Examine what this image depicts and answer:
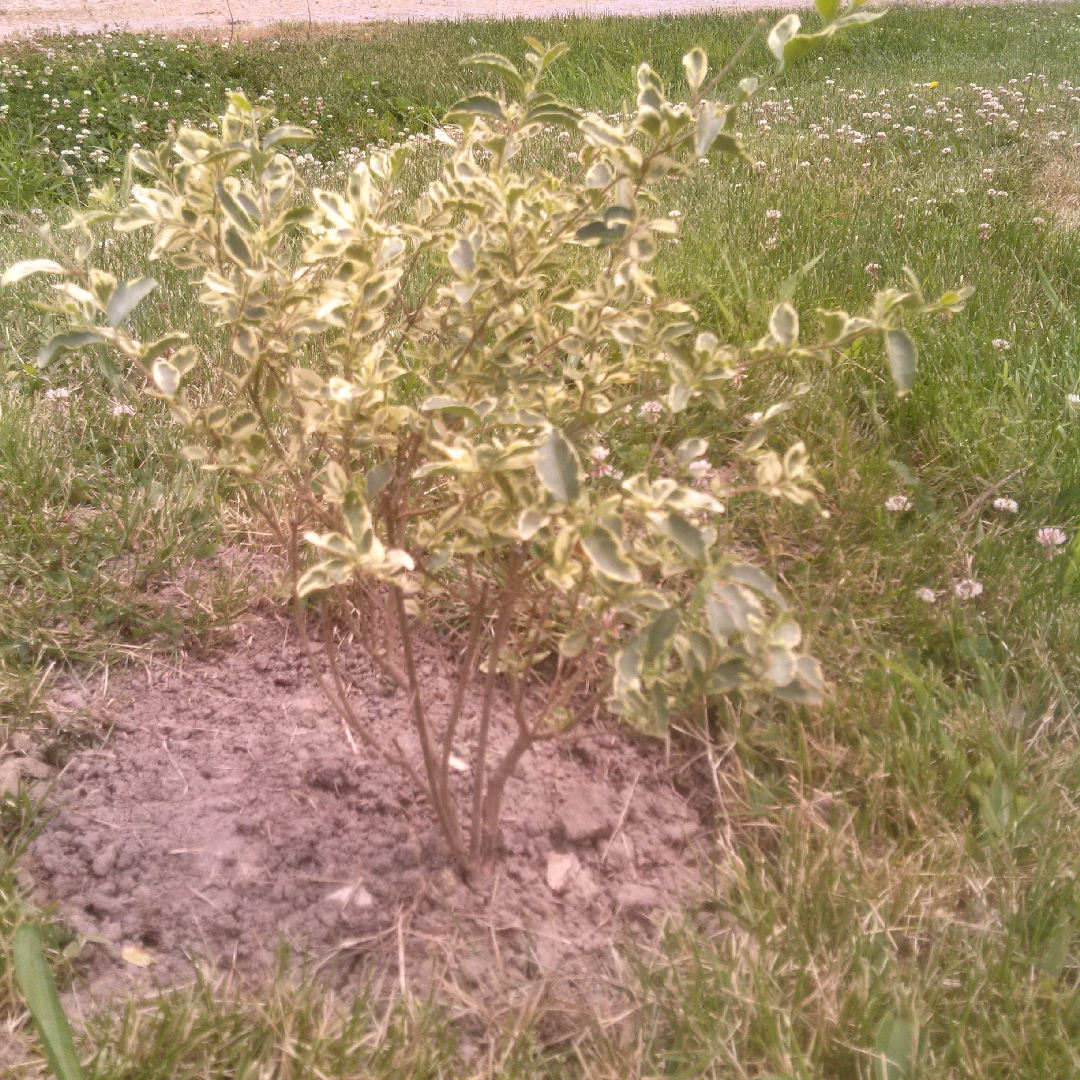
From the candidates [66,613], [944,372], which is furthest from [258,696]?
[944,372]

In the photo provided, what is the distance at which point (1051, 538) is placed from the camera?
221 centimetres

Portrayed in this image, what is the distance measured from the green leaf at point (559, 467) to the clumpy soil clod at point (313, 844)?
2.72ft

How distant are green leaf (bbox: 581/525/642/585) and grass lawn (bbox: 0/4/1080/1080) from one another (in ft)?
2.22

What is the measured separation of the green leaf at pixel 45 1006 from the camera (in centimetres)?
131

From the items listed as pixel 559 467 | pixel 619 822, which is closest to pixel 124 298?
pixel 559 467

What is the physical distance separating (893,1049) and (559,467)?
926 millimetres

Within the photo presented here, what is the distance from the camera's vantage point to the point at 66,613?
2.16 meters

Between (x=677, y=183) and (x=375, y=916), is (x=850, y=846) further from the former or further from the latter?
(x=677, y=183)

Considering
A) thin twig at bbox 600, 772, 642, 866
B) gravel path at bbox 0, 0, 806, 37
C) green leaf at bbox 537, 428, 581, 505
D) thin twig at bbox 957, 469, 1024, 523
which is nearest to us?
green leaf at bbox 537, 428, 581, 505

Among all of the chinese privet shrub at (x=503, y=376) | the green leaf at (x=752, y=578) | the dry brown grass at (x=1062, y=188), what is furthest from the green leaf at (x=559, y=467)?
the dry brown grass at (x=1062, y=188)

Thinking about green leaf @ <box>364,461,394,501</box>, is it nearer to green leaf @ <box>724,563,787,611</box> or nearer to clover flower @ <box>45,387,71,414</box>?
green leaf @ <box>724,563,787,611</box>

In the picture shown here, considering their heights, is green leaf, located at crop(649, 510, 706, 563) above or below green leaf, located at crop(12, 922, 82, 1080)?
above

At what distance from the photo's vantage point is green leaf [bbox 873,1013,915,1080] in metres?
1.36

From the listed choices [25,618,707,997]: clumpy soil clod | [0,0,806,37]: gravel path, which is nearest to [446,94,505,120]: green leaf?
[25,618,707,997]: clumpy soil clod
